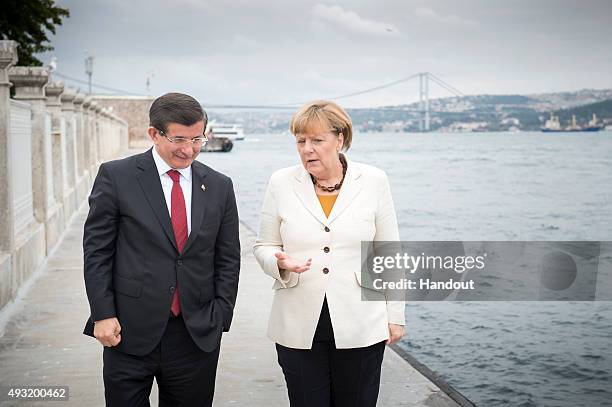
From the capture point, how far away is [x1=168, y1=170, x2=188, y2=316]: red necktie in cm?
308

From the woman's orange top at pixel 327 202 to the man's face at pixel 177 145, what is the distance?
1.87 ft

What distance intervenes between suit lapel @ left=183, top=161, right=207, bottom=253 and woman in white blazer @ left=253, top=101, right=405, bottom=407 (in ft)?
1.07

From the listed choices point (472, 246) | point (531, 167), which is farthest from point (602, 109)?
point (472, 246)

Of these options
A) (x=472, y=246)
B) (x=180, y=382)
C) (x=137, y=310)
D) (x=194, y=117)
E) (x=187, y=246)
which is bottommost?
(x=472, y=246)

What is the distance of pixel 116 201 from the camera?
3.04 metres

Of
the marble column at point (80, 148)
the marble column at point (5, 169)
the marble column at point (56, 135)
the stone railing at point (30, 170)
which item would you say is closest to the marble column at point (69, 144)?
the stone railing at point (30, 170)

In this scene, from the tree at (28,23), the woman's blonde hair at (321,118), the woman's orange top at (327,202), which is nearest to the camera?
the woman's blonde hair at (321,118)

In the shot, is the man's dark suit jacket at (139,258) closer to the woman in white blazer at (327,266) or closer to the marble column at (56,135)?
the woman in white blazer at (327,266)

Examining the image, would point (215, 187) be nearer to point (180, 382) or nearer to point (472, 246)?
point (180, 382)

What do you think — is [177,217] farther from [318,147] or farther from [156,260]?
[318,147]

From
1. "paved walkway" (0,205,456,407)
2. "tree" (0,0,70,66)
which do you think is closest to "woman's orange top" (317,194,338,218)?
"paved walkway" (0,205,456,407)

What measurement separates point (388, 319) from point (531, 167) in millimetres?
62712

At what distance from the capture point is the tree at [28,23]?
981 inches

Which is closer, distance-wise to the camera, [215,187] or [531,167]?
[215,187]
